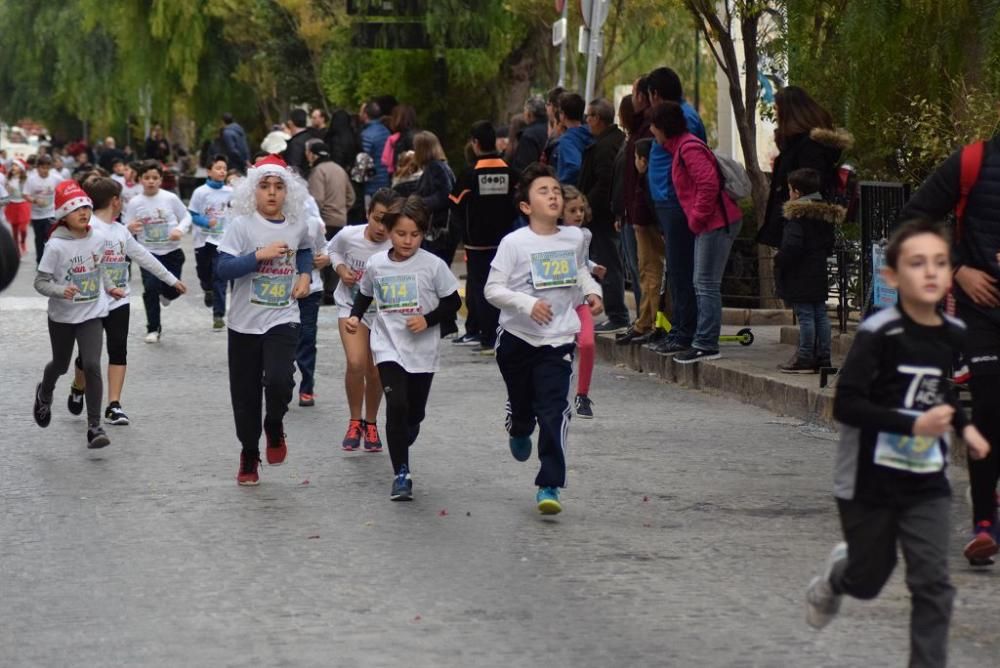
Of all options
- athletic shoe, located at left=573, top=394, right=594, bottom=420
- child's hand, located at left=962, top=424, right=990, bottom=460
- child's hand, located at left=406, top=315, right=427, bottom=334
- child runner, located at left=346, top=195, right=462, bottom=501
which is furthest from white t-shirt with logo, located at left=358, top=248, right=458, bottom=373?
child's hand, located at left=962, top=424, right=990, bottom=460

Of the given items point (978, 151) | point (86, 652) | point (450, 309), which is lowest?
point (86, 652)

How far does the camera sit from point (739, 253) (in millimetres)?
17141

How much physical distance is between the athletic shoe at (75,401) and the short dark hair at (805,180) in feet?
15.7

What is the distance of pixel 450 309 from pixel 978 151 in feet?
9.50

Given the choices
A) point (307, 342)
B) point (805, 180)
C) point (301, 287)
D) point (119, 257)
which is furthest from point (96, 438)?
point (805, 180)

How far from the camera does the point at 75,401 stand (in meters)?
12.3

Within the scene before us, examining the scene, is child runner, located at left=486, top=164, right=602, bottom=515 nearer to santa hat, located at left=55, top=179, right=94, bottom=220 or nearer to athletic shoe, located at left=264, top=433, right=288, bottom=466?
athletic shoe, located at left=264, top=433, right=288, bottom=466

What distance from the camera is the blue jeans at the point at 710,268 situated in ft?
44.7

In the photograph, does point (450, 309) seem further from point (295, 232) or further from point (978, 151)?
point (978, 151)

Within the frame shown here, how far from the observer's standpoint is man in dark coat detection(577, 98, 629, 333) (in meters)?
15.7

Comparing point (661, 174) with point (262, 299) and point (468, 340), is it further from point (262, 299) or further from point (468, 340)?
point (262, 299)

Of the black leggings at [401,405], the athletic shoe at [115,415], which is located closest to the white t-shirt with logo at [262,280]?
the black leggings at [401,405]

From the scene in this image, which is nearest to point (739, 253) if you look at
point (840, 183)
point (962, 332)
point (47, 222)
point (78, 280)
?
point (840, 183)

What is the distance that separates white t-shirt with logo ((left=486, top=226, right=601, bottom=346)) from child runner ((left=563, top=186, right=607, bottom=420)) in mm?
263
